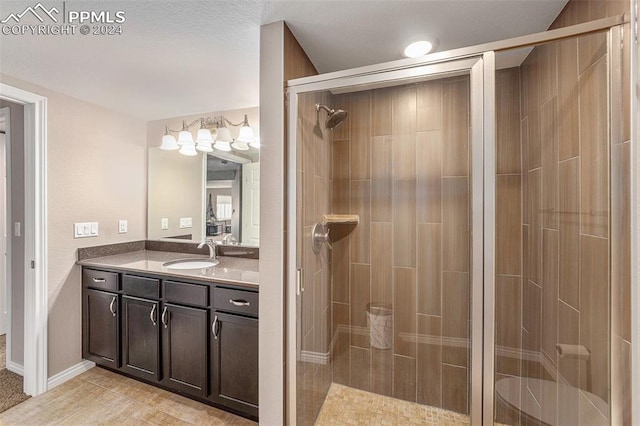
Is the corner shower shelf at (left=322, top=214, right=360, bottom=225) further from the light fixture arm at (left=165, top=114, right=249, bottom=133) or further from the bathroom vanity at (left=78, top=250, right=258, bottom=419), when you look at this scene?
the light fixture arm at (left=165, top=114, right=249, bottom=133)

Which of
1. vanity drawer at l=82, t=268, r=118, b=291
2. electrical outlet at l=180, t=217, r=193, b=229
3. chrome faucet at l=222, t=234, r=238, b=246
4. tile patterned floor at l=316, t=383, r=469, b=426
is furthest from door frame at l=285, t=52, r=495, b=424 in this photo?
vanity drawer at l=82, t=268, r=118, b=291

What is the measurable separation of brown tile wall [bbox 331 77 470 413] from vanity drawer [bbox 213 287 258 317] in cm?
48

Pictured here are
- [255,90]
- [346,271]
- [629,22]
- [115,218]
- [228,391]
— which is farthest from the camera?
[115,218]

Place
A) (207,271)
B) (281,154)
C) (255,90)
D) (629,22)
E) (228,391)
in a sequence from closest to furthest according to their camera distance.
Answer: (629,22) < (281,154) < (228,391) < (207,271) < (255,90)

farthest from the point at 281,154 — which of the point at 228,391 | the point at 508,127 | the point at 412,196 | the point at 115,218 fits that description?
the point at 115,218

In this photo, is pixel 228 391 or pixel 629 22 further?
pixel 228 391

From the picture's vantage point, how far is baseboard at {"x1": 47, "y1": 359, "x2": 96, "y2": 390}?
204 centimetres

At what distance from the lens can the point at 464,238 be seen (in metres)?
1.23

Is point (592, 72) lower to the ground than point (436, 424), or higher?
higher

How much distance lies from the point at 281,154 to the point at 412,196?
696mm

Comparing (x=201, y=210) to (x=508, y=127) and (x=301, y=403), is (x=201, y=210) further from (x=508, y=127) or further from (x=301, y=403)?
(x=508, y=127)

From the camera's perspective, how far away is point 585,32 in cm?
102

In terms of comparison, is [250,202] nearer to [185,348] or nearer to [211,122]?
[211,122]

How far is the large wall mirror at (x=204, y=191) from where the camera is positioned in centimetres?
238
